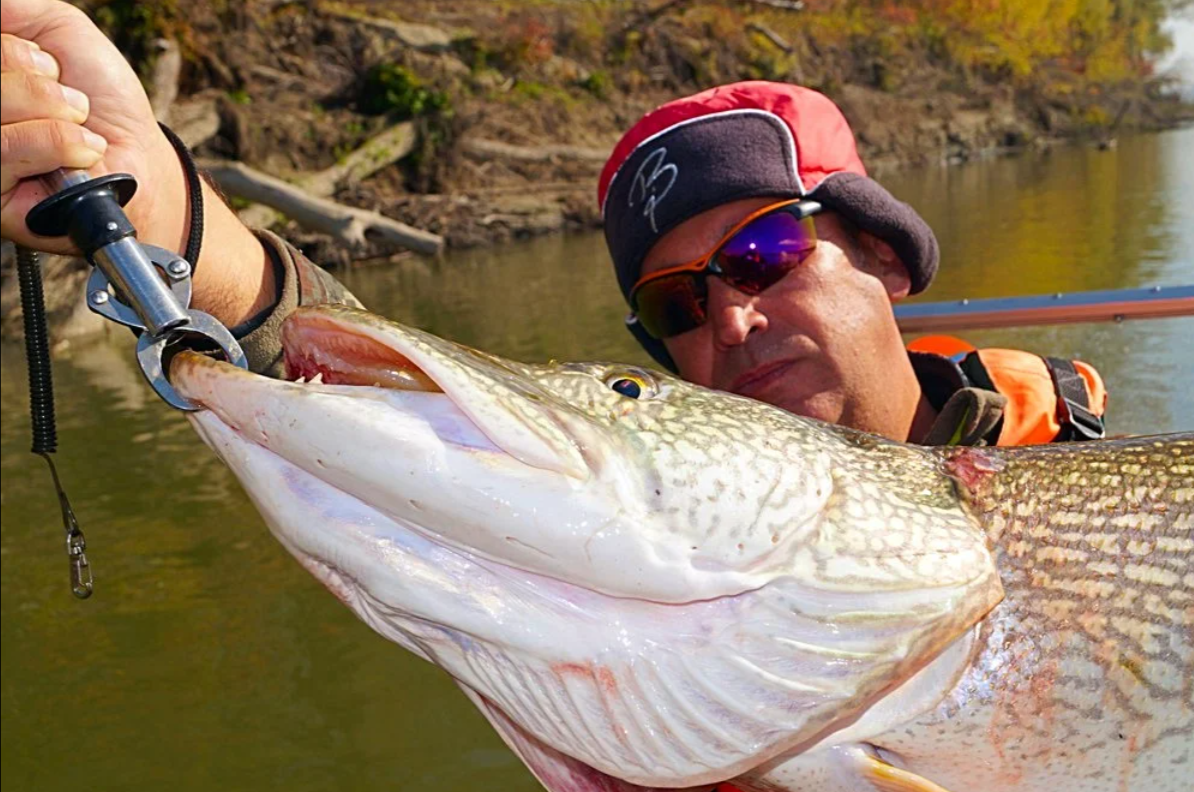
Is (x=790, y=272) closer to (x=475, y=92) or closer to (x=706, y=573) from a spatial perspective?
(x=706, y=573)

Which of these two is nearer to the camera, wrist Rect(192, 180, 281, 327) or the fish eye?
the fish eye

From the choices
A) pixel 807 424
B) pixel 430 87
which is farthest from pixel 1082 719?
pixel 430 87

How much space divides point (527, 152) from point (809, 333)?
20.0 meters

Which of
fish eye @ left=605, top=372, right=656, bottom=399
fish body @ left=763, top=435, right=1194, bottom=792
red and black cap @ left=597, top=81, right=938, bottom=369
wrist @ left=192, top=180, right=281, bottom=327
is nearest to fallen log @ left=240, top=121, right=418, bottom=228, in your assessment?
red and black cap @ left=597, top=81, right=938, bottom=369

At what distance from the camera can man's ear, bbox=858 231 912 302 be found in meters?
3.07

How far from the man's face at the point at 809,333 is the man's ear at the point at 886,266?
106 millimetres

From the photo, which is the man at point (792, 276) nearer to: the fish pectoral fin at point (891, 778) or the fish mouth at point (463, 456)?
the fish mouth at point (463, 456)

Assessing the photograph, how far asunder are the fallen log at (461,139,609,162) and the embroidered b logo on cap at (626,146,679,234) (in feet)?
62.1

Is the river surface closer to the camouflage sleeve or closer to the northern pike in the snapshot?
the camouflage sleeve

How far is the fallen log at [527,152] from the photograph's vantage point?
71.2ft

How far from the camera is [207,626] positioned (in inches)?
192

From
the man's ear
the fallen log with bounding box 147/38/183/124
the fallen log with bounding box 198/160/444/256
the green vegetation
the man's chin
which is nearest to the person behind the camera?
the man's chin

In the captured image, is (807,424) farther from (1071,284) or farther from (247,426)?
(1071,284)

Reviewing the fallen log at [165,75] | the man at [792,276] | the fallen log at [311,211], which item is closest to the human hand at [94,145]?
the man at [792,276]
